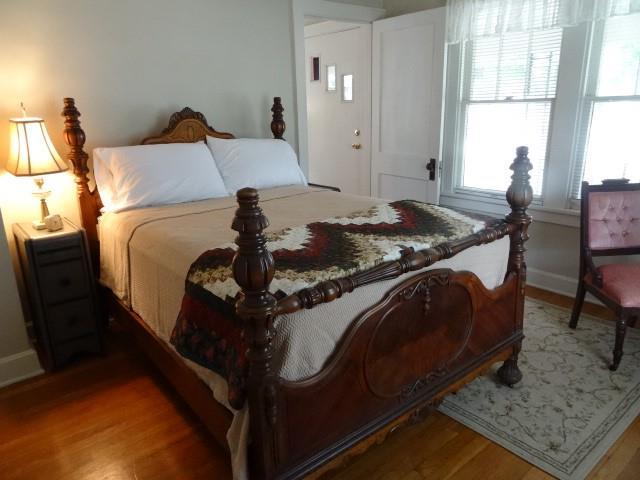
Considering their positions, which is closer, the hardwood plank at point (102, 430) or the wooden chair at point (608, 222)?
the hardwood plank at point (102, 430)

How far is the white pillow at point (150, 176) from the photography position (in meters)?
2.55

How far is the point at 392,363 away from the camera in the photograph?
61.7 inches

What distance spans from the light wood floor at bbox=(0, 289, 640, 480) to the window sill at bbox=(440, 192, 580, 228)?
150 centimetres

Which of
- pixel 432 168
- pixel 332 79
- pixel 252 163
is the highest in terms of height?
pixel 332 79

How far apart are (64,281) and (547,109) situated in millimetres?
3135

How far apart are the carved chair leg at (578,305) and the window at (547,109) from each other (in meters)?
0.61

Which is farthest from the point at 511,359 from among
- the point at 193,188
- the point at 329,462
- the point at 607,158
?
the point at 193,188

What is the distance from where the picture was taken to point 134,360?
251 cm

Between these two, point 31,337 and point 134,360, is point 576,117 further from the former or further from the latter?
point 31,337

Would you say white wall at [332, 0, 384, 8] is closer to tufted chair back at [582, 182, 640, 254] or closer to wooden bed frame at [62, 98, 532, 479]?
tufted chair back at [582, 182, 640, 254]

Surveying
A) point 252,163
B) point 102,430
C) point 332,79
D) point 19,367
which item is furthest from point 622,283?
point 332,79

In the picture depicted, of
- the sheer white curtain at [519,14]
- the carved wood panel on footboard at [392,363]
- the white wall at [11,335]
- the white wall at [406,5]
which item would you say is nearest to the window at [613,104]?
the sheer white curtain at [519,14]

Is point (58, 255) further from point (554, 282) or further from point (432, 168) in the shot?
point (554, 282)

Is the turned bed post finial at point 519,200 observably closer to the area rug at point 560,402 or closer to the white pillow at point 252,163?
the area rug at point 560,402
